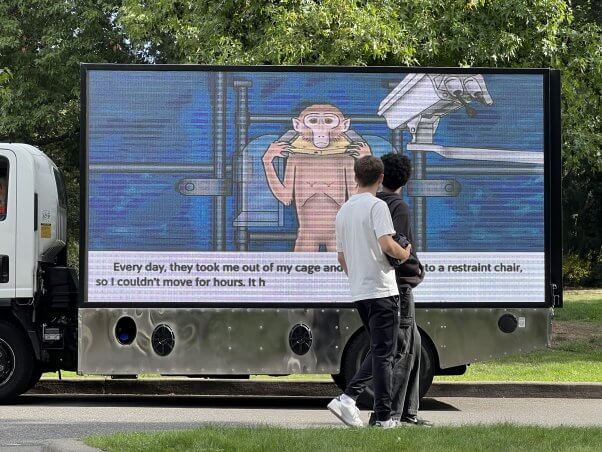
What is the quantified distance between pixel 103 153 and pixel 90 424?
262cm

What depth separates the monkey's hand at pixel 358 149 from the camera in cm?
1124

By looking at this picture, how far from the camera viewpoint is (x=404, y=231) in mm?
8984

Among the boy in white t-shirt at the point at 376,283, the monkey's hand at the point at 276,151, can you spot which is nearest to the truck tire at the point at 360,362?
the monkey's hand at the point at 276,151

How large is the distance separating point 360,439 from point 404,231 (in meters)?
2.01

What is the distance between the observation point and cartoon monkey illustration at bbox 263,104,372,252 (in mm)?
11180

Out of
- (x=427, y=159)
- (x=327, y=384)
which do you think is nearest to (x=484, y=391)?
(x=327, y=384)

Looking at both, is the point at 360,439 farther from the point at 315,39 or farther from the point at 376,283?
the point at 315,39

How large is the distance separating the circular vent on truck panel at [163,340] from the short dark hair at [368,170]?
3.05 metres

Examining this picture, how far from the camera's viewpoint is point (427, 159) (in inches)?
446

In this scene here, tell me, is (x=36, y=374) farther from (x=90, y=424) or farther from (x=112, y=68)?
(x=112, y=68)

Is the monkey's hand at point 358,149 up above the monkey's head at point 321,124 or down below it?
below

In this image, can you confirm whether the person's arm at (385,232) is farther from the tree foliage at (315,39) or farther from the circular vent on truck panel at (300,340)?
the tree foliage at (315,39)

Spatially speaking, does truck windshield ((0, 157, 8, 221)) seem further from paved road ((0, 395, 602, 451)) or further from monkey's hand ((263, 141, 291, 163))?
monkey's hand ((263, 141, 291, 163))

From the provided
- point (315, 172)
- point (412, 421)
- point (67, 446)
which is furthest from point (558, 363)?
point (67, 446)
